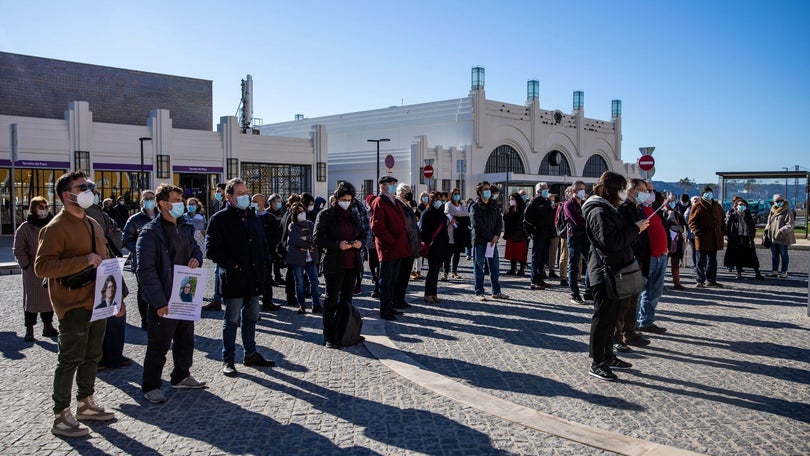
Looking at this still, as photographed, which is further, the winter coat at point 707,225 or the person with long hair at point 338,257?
the winter coat at point 707,225

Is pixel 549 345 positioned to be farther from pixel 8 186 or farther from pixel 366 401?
pixel 8 186

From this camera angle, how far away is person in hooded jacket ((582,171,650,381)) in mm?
6055

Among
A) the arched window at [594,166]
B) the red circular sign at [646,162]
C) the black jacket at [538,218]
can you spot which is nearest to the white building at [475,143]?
the arched window at [594,166]

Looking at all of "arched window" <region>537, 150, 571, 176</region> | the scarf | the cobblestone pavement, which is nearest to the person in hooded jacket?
the cobblestone pavement

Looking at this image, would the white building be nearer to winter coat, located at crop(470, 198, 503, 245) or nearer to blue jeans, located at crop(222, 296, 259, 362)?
winter coat, located at crop(470, 198, 503, 245)

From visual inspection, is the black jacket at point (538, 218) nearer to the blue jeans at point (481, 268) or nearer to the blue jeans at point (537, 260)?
the blue jeans at point (537, 260)

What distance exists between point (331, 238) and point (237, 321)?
161 centimetres

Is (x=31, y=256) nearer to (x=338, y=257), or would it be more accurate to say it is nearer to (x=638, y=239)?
(x=338, y=257)

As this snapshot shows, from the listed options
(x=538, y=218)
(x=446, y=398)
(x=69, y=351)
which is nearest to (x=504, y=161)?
(x=538, y=218)

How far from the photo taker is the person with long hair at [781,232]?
1394 cm

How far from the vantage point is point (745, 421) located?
16.5ft

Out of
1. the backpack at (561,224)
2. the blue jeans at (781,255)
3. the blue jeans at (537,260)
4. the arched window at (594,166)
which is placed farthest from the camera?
the arched window at (594,166)

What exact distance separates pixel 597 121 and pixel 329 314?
179 ft

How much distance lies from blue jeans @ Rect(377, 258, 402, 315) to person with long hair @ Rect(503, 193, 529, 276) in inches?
215
